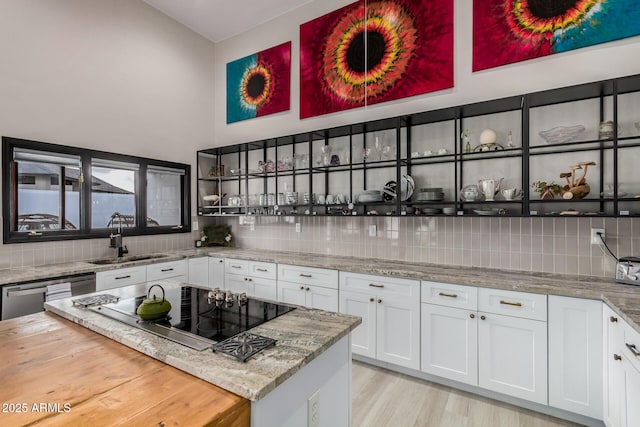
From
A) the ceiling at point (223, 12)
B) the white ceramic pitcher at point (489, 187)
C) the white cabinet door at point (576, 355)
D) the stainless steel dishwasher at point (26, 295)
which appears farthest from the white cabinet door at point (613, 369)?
the ceiling at point (223, 12)

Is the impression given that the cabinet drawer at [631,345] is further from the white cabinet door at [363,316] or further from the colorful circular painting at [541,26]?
the colorful circular painting at [541,26]

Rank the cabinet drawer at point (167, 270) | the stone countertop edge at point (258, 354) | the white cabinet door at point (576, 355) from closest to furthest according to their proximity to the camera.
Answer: the stone countertop edge at point (258, 354) < the white cabinet door at point (576, 355) < the cabinet drawer at point (167, 270)

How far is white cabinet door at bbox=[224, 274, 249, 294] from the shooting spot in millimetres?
3617

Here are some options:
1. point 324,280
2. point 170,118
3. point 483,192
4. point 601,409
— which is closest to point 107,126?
point 170,118

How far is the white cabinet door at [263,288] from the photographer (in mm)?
3379

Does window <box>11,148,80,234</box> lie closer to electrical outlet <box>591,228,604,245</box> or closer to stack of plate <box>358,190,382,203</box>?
stack of plate <box>358,190,382,203</box>

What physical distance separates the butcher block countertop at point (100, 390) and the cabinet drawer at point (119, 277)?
177cm

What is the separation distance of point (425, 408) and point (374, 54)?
3402 mm

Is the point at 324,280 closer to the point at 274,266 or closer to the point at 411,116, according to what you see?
the point at 274,266

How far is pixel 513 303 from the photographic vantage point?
219 centimetres

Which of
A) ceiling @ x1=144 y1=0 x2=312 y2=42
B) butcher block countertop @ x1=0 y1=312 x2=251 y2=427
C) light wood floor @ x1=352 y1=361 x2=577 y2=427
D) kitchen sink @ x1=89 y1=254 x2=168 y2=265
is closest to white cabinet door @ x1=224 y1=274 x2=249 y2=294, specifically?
kitchen sink @ x1=89 y1=254 x2=168 y2=265

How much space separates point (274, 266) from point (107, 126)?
2.51 meters

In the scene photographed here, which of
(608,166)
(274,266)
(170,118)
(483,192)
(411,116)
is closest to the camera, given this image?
(608,166)

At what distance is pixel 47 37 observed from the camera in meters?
3.06
